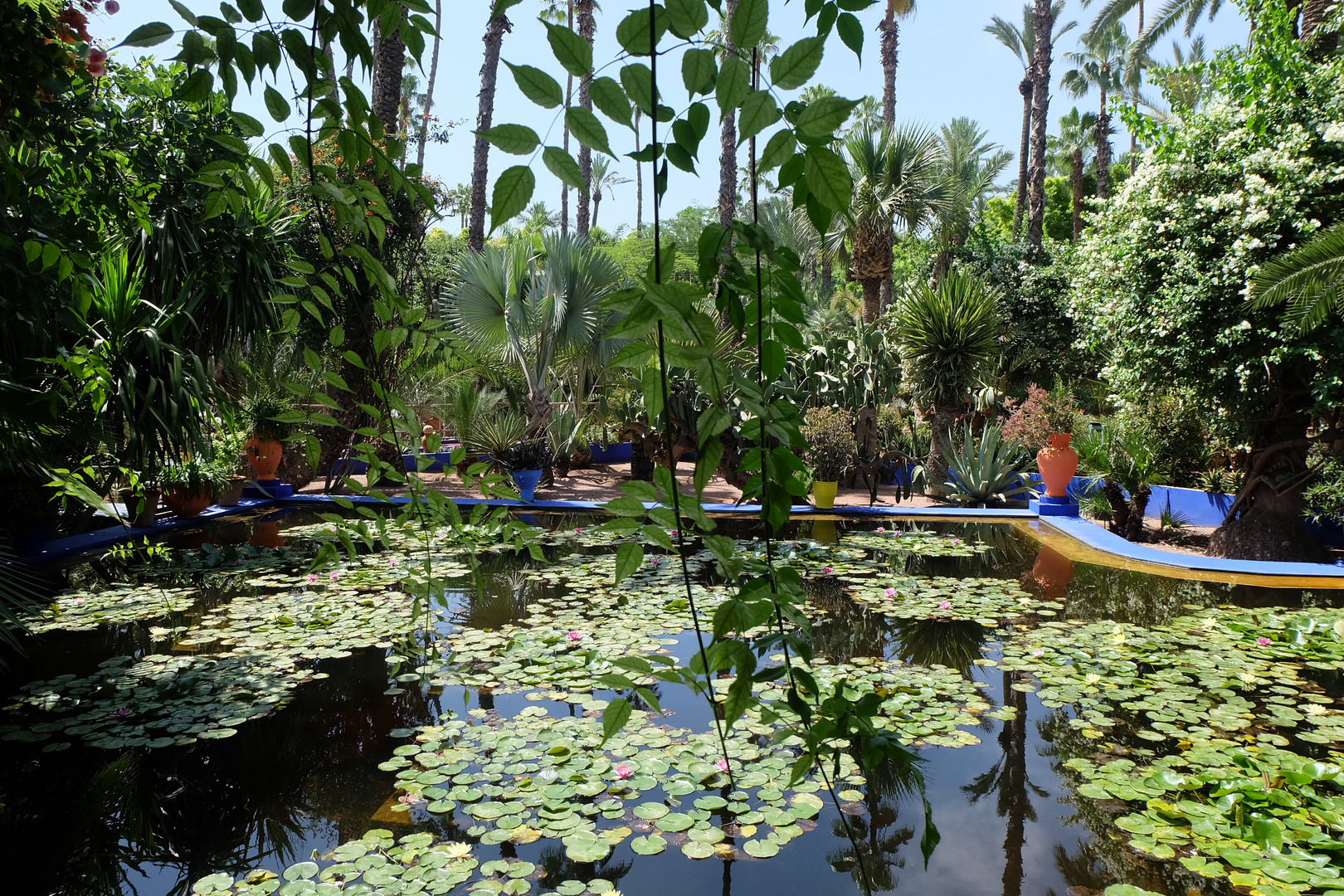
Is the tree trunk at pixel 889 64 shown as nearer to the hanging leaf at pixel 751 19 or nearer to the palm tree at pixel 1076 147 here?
the palm tree at pixel 1076 147

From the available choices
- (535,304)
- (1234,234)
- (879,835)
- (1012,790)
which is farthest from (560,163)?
(535,304)

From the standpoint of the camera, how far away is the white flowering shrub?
6145 millimetres

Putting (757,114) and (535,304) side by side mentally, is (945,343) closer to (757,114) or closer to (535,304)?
(535,304)

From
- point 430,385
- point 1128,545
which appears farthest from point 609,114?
point 430,385

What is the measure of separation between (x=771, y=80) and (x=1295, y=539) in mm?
Answer: 8114

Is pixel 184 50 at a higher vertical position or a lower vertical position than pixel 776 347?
higher

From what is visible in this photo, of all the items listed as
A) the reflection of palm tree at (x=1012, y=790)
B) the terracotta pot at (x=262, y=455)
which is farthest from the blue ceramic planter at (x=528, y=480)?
the reflection of palm tree at (x=1012, y=790)

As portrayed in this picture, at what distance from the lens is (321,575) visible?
575 centimetres

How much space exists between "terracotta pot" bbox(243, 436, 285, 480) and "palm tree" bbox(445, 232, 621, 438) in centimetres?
284

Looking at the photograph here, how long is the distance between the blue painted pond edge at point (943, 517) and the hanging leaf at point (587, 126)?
3155mm

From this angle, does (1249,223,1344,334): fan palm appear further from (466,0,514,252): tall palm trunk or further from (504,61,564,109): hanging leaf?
(466,0,514,252): tall palm trunk

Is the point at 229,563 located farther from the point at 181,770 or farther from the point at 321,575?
the point at 181,770

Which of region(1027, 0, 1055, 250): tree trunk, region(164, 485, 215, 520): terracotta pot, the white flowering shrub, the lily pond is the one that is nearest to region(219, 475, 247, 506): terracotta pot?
region(164, 485, 215, 520): terracotta pot

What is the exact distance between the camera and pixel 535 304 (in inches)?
437
